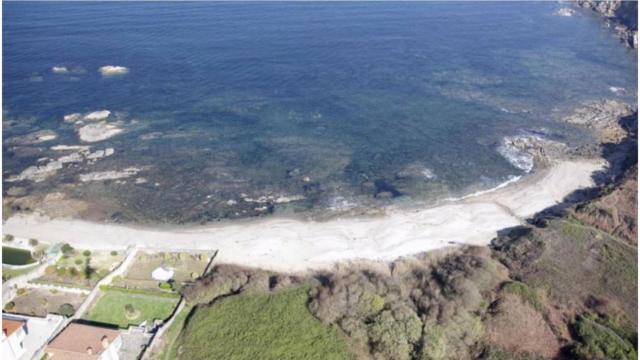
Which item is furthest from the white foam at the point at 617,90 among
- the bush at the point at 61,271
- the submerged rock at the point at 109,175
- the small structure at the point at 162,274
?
the bush at the point at 61,271

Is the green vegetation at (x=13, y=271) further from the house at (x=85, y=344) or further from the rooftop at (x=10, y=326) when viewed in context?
the house at (x=85, y=344)

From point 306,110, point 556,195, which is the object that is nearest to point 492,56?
point 306,110

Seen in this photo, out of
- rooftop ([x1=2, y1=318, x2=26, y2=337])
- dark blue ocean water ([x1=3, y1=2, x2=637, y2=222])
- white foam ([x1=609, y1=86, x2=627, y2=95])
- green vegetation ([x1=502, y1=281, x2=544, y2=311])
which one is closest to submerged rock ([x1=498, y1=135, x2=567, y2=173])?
dark blue ocean water ([x1=3, y1=2, x2=637, y2=222])

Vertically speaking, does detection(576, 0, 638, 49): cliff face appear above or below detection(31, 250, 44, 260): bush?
above

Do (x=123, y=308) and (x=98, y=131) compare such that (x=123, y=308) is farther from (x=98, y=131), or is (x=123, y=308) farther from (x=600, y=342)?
(x=98, y=131)

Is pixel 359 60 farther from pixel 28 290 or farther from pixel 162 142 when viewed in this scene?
pixel 28 290

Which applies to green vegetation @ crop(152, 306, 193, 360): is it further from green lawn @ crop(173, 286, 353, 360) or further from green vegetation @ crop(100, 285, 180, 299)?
green vegetation @ crop(100, 285, 180, 299)
